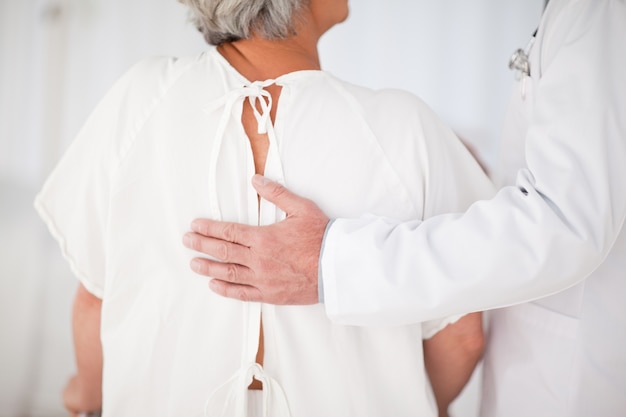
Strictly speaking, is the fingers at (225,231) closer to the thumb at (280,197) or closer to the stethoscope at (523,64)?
the thumb at (280,197)

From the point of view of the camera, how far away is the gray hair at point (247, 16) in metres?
0.95

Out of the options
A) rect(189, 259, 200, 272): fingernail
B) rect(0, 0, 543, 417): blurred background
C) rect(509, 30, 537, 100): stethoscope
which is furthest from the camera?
rect(0, 0, 543, 417): blurred background

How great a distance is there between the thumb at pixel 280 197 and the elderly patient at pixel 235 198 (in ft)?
0.11

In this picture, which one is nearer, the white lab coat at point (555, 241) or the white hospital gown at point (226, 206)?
the white lab coat at point (555, 241)

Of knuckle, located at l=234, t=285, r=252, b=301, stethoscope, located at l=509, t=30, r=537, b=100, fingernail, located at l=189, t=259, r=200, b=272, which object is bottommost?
knuckle, located at l=234, t=285, r=252, b=301

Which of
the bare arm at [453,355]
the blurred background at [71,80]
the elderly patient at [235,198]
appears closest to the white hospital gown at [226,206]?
the elderly patient at [235,198]

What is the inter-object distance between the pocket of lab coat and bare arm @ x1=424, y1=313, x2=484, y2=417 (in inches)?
1.7

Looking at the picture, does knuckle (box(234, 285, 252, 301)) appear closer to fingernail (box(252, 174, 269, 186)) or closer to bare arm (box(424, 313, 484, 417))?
fingernail (box(252, 174, 269, 186))

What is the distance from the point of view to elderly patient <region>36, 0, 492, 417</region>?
0.90m

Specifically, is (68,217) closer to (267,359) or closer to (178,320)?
(178,320)

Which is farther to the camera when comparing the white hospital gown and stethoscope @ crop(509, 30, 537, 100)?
stethoscope @ crop(509, 30, 537, 100)

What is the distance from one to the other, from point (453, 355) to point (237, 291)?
0.50 m

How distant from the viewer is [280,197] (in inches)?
33.6

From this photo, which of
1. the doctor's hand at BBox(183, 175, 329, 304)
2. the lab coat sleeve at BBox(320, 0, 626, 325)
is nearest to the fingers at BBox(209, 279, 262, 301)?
the doctor's hand at BBox(183, 175, 329, 304)
